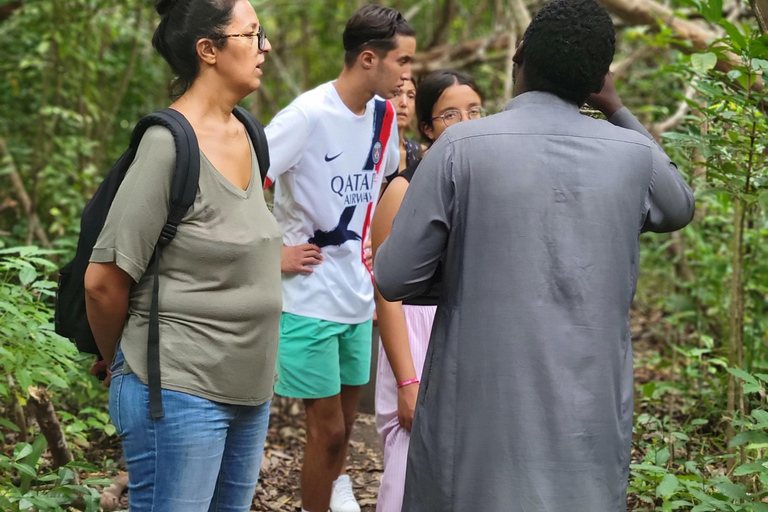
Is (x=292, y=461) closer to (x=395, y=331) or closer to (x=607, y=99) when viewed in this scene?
(x=395, y=331)

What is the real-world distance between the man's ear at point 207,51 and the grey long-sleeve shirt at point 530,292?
0.74 m

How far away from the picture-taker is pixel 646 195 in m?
1.93

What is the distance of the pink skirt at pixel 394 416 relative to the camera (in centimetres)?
259

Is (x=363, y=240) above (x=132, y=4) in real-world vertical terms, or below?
below

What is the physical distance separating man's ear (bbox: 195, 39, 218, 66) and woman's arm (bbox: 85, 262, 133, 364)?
611 mm

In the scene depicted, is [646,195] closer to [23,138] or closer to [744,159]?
[744,159]

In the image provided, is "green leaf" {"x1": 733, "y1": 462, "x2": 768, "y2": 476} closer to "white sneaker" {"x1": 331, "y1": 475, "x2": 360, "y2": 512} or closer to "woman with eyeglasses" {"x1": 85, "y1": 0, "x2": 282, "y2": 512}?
"woman with eyeglasses" {"x1": 85, "y1": 0, "x2": 282, "y2": 512}

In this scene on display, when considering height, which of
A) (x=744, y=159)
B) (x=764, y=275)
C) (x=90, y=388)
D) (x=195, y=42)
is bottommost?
(x=90, y=388)

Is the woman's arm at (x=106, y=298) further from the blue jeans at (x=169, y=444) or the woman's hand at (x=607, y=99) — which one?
the woman's hand at (x=607, y=99)

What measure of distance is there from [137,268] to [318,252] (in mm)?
1255

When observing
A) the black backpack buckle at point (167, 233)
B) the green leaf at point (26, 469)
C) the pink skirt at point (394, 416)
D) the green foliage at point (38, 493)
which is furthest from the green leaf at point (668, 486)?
the green leaf at point (26, 469)

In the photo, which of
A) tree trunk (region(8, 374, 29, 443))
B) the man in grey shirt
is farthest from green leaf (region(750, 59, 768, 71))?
tree trunk (region(8, 374, 29, 443))

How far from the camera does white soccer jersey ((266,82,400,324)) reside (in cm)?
323

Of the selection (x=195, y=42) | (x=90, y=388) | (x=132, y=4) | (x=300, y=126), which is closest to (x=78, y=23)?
(x=132, y=4)
